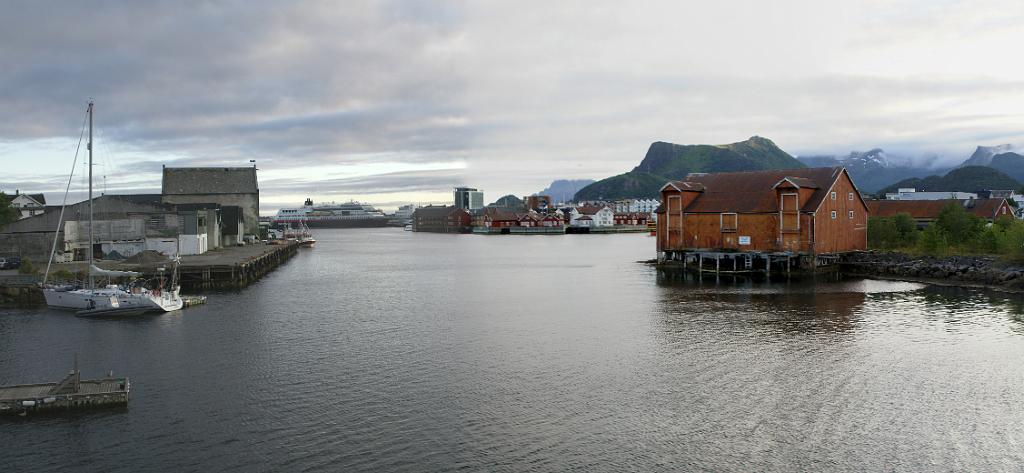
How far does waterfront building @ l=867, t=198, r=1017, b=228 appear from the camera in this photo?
78188mm

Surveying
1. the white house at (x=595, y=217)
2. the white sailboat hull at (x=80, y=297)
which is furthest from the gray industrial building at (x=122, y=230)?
the white house at (x=595, y=217)

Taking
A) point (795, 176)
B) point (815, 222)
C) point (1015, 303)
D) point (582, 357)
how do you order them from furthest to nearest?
point (795, 176), point (815, 222), point (1015, 303), point (582, 357)

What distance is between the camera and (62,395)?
18.9 m

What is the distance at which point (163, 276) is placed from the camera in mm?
45906

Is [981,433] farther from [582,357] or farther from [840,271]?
[840,271]

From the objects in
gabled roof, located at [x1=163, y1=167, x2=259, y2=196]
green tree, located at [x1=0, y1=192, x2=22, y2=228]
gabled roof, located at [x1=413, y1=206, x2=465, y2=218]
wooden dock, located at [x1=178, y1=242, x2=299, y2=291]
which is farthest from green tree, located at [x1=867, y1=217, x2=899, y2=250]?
gabled roof, located at [x1=413, y1=206, x2=465, y2=218]

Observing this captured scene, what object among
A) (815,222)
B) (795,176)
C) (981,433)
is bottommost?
(981,433)

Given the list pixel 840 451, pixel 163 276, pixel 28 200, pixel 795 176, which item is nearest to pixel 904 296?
pixel 795 176

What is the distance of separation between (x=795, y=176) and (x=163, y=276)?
46749 mm

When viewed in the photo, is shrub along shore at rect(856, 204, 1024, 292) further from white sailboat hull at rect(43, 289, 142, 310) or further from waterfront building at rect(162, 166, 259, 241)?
waterfront building at rect(162, 166, 259, 241)

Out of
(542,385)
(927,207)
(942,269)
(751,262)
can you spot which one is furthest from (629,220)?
(542,385)

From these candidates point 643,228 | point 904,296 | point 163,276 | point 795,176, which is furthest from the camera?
point 643,228

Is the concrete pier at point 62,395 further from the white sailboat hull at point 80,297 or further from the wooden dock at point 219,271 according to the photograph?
the wooden dock at point 219,271

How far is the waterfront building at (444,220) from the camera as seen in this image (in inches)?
7239
